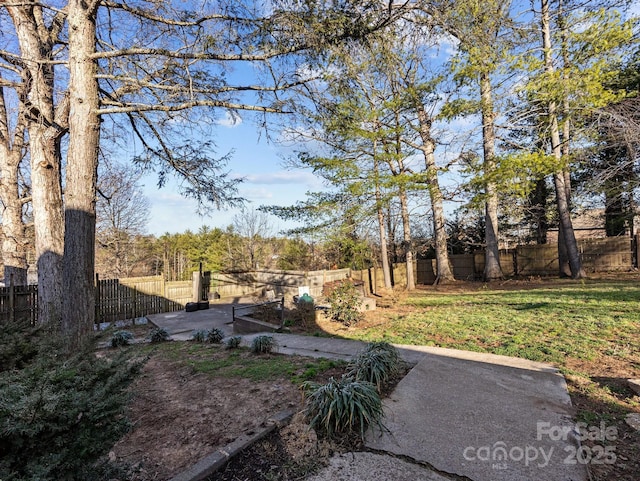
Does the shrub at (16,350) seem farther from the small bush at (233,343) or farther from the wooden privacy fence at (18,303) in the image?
the wooden privacy fence at (18,303)

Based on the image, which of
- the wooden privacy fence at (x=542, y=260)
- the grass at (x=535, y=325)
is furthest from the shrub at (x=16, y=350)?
the wooden privacy fence at (x=542, y=260)

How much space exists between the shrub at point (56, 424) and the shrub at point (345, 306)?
5.74 metres

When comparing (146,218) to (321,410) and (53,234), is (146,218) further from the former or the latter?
(321,410)

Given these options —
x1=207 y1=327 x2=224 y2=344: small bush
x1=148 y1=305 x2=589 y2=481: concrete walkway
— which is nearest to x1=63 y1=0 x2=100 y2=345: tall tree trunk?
x1=207 y1=327 x2=224 y2=344: small bush

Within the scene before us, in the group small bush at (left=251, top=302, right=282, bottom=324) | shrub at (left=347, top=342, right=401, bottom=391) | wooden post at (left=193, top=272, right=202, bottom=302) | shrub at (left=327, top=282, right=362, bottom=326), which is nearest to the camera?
shrub at (left=347, top=342, right=401, bottom=391)

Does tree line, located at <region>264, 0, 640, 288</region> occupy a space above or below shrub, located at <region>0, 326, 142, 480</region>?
above

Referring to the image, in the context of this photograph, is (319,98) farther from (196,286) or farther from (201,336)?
(196,286)

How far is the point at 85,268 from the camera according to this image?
14.0 feet

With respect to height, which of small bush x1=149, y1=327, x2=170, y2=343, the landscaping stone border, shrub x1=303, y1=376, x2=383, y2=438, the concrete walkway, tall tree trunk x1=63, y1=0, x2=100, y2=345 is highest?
tall tree trunk x1=63, y1=0, x2=100, y2=345

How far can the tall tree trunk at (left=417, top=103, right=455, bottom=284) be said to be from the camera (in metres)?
11.7

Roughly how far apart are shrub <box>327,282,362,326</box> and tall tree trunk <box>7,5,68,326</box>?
210 inches

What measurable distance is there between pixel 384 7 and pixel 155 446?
5.61m

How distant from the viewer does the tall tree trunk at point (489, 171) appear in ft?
32.9

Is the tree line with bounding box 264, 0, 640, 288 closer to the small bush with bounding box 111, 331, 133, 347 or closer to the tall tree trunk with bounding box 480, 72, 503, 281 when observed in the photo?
the tall tree trunk with bounding box 480, 72, 503, 281
